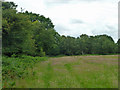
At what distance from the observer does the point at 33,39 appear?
4259cm

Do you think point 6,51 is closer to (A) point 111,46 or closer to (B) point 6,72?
(B) point 6,72

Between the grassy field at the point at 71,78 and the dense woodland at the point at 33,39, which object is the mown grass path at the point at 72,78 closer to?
the grassy field at the point at 71,78

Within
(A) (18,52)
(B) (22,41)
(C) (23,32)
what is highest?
(C) (23,32)

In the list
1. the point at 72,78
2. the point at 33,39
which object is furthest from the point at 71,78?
the point at 33,39

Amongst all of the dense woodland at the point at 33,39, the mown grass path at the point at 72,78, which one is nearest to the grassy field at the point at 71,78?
the mown grass path at the point at 72,78

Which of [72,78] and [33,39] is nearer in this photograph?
[72,78]

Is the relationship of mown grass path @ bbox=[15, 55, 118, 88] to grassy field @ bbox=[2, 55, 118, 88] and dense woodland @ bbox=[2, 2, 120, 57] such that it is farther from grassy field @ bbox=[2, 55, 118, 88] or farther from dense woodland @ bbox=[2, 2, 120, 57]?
dense woodland @ bbox=[2, 2, 120, 57]

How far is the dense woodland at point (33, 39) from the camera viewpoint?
28.8 meters

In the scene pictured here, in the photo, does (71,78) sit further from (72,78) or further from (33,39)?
(33,39)

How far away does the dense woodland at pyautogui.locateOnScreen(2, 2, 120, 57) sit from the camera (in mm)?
28750

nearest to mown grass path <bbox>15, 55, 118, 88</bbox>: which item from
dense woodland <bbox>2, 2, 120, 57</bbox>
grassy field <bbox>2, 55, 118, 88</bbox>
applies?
grassy field <bbox>2, 55, 118, 88</bbox>

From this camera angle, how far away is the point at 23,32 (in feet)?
98.7

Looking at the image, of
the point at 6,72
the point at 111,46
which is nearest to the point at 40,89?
the point at 6,72

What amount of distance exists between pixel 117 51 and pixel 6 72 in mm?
90646
